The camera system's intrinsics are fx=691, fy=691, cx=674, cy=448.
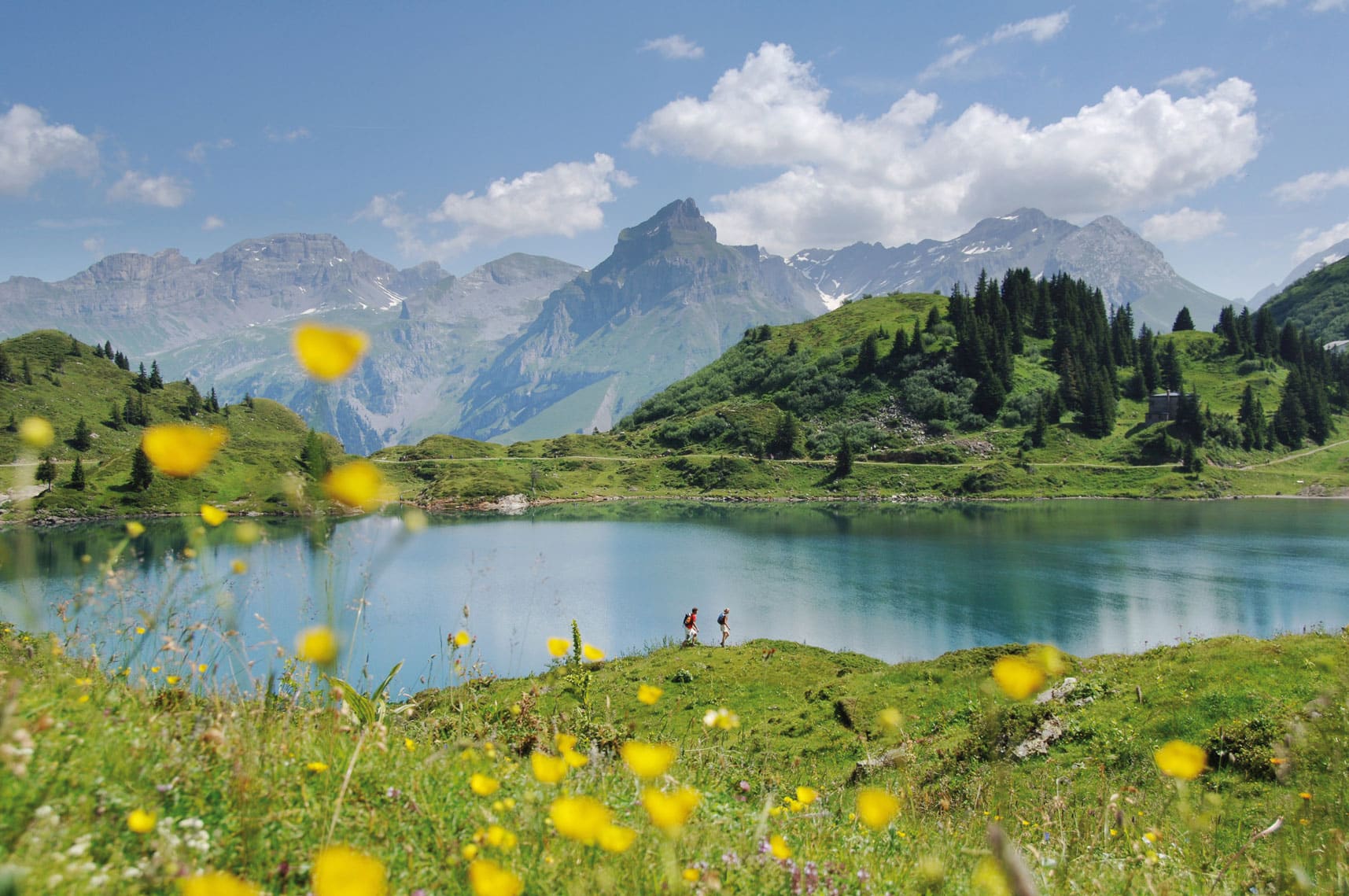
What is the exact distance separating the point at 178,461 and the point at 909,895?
3970 millimetres

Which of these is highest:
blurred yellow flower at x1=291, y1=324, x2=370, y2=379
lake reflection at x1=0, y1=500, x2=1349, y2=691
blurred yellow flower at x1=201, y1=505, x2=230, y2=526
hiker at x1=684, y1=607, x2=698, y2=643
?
blurred yellow flower at x1=291, y1=324, x2=370, y2=379

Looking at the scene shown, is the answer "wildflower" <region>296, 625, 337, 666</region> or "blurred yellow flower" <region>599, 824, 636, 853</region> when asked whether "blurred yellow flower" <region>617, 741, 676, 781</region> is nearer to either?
"blurred yellow flower" <region>599, 824, 636, 853</region>

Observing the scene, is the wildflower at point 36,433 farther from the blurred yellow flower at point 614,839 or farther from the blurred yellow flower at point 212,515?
the blurred yellow flower at point 614,839

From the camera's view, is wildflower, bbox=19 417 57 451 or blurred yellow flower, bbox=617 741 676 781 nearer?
blurred yellow flower, bbox=617 741 676 781

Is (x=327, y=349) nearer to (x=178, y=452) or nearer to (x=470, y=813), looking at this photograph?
(x=178, y=452)

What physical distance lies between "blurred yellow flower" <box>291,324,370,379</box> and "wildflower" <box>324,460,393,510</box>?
1.26 feet

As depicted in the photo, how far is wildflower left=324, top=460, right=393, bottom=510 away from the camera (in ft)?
7.75

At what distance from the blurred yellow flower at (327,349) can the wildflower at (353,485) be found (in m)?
0.38

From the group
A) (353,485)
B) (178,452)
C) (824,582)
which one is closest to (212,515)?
(178,452)

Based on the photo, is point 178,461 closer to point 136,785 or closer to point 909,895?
point 136,785

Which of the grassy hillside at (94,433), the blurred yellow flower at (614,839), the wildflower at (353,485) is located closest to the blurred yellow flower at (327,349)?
the wildflower at (353,485)

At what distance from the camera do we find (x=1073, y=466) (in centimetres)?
12444

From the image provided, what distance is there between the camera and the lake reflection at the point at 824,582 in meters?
30.8

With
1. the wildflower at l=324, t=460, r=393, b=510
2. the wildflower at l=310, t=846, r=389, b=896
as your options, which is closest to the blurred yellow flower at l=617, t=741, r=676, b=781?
the wildflower at l=310, t=846, r=389, b=896
